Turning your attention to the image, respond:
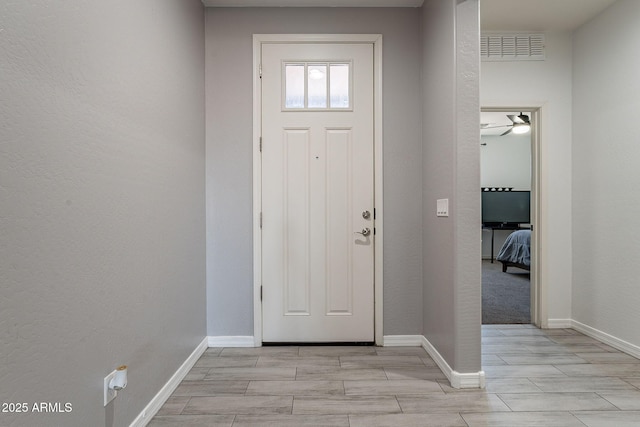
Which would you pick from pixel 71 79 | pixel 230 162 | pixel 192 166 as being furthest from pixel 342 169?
pixel 71 79

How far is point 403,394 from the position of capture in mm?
2100

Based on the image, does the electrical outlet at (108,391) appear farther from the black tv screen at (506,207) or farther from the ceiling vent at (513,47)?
the black tv screen at (506,207)

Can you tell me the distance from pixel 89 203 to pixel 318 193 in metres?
1.74

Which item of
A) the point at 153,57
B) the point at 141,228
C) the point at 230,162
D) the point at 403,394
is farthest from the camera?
the point at 230,162

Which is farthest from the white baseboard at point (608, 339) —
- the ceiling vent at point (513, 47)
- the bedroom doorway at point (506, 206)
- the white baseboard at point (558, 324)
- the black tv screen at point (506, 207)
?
the black tv screen at point (506, 207)

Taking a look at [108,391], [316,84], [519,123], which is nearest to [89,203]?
[108,391]

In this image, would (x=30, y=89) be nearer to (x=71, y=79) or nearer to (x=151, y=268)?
(x=71, y=79)

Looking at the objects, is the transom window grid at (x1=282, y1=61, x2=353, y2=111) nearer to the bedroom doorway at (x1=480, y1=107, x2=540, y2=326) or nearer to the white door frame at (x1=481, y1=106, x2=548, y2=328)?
the white door frame at (x1=481, y1=106, x2=548, y2=328)

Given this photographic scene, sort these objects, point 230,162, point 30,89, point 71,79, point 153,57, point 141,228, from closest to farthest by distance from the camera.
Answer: point 30,89, point 71,79, point 141,228, point 153,57, point 230,162

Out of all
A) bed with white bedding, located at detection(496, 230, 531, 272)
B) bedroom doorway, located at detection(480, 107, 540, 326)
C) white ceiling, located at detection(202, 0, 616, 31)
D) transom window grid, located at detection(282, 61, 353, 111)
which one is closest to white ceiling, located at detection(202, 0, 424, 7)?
white ceiling, located at detection(202, 0, 616, 31)

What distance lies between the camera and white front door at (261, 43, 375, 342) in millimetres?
2869

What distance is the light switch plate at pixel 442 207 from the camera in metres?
2.33

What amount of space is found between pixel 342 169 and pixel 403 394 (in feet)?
5.29

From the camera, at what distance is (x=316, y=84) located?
2.89 metres
